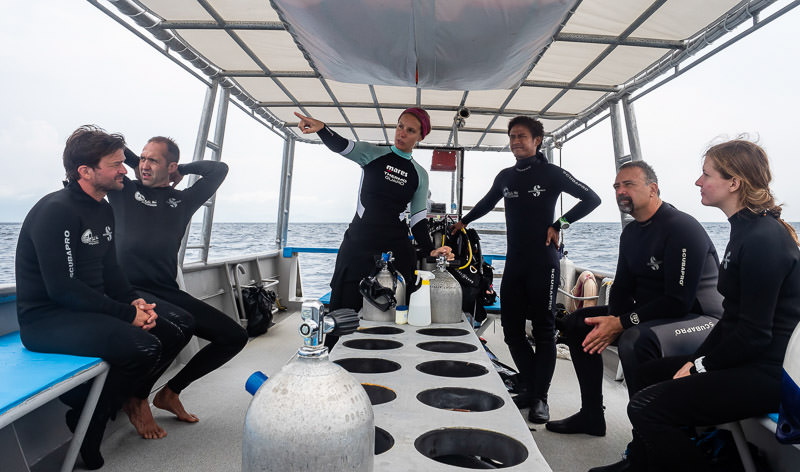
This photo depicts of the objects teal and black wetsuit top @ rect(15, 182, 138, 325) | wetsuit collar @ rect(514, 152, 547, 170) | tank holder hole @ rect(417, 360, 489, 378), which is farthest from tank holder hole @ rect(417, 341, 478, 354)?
wetsuit collar @ rect(514, 152, 547, 170)

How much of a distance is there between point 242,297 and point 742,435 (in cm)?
440

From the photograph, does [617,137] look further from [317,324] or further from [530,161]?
[317,324]

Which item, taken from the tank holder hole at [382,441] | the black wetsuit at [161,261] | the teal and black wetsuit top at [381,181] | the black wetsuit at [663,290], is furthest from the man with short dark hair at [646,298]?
the black wetsuit at [161,261]

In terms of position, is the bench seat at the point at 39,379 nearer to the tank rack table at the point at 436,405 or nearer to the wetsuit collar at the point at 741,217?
the tank rack table at the point at 436,405

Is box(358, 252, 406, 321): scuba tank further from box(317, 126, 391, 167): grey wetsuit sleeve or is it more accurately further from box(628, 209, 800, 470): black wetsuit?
box(628, 209, 800, 470): black wetsuit

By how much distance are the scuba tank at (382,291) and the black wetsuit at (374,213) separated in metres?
0.28

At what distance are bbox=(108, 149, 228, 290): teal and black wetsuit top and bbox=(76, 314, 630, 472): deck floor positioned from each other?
2.58 feet

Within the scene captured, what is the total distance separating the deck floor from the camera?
2127mm

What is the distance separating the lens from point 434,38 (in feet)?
7.50

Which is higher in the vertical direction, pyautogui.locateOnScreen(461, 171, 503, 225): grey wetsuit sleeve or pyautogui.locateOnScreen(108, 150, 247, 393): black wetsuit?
pyautogui.locateOnScreen(461, 171, 503, 225): grey wetsuit sleeve

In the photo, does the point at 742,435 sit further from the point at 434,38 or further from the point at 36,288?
the point at 36,288

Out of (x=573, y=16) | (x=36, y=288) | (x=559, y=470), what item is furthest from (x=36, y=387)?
(x=573, y=16)

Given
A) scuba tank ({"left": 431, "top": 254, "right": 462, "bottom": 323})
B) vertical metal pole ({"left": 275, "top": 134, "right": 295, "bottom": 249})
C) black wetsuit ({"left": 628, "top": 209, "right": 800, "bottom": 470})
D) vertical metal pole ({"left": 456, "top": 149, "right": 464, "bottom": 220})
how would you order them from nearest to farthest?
black wetsuit ({"left": 628, "top": 209, "right": 800, "bottom": 470}), scuba tank ({"left": 431, "top": 254, "right": 462, "bottom": 323}), vertical metal pole ({"left": 456, "top": 149, "right": 464, "bottom": 220}), vertical metal pole ({"left": 275, "top": 134, "right": 295, "bottom": 249})

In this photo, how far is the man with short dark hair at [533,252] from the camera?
271 cm
